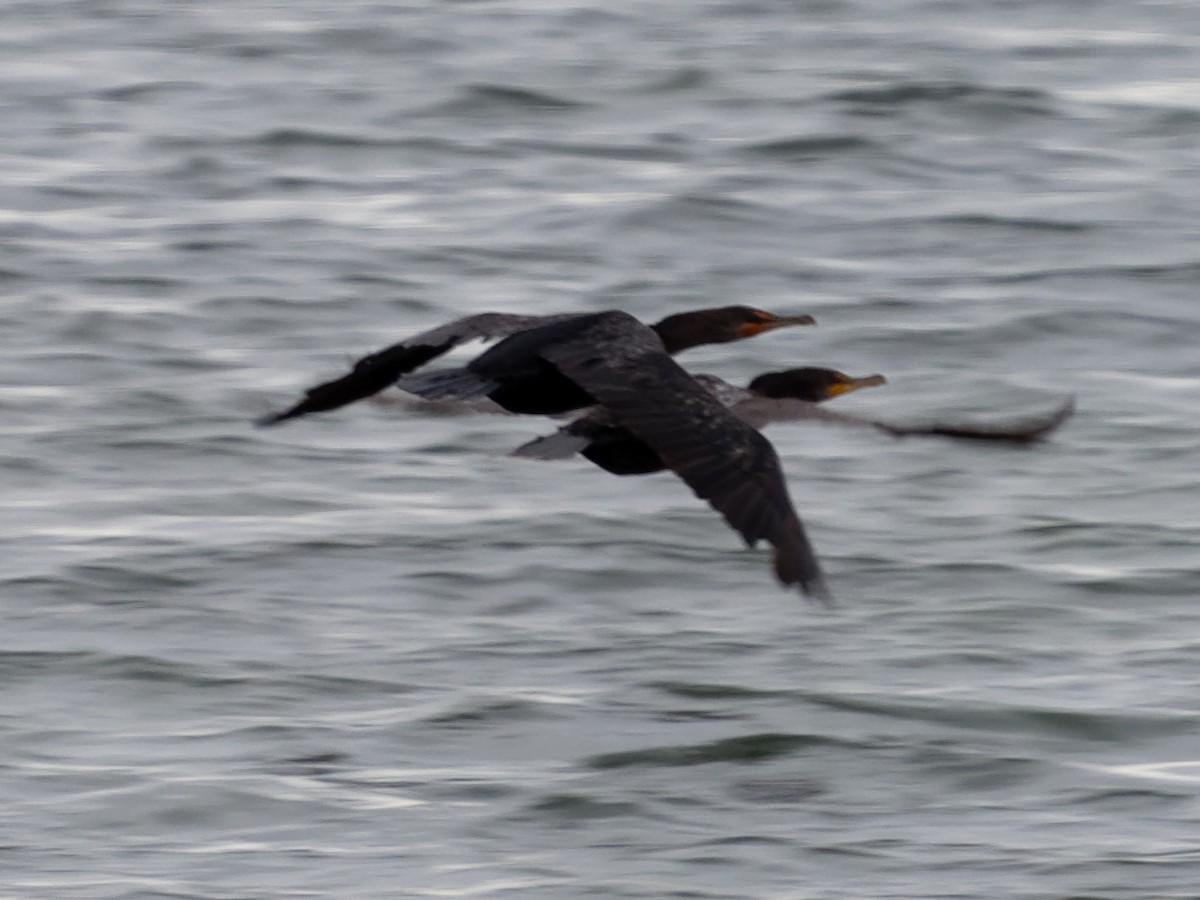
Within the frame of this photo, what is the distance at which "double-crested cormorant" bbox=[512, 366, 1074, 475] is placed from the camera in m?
7.09

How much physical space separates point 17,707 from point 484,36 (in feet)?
30.7

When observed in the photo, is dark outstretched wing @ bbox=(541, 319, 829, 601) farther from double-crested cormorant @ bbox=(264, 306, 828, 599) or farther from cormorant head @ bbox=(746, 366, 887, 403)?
cormorant head @ bbox=(746, 366, 887, 403)

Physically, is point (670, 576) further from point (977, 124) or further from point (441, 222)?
point (977, 124)

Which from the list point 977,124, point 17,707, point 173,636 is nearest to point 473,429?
point 173,636

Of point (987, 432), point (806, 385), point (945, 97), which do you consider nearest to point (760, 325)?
point (806, 385)

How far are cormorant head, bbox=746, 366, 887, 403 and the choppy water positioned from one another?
2.14 ft

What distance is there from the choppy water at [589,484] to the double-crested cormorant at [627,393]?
0.73 m

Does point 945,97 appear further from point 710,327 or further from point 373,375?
point 373,375

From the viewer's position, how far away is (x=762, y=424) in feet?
25.5

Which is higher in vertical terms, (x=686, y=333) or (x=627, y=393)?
(x=627, y=393)

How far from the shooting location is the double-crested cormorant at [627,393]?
20.8 feet

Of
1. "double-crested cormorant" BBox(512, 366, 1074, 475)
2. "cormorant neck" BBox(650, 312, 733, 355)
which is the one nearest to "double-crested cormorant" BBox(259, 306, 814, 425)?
"double-crested cormorant" BBox(512, 366, 1074, 475)

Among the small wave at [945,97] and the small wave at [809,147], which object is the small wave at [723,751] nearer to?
the small wave at [809,147]

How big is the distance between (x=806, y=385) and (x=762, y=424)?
0.18 meters
